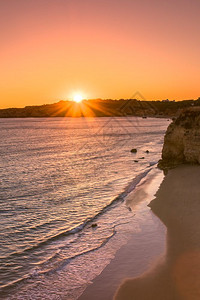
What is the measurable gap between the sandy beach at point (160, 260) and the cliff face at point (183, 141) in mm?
11934

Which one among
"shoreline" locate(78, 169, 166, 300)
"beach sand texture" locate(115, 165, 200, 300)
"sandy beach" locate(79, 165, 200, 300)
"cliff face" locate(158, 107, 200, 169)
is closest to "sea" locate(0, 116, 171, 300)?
"shoreline" locate(78, 169, 166, 300)

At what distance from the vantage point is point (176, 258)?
12.3 metres

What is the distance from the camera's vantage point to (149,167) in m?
36.9

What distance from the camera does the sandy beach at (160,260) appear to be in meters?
10.1

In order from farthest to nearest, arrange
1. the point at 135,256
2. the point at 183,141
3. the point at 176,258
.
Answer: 1. the point at 183,141
2. the point at 135,256
3. the point at 176,258

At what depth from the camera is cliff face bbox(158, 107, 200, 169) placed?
31.4m

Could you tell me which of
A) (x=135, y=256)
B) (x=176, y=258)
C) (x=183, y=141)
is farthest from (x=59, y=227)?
(x=183, y=141)

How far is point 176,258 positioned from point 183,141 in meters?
22.2

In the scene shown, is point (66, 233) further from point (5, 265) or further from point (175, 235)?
point (175, 235)

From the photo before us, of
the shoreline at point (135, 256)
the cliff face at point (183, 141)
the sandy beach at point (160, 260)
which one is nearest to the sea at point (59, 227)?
the shoreline at point (135, 256)

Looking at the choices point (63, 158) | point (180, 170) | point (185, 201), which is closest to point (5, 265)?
point (185, 201)

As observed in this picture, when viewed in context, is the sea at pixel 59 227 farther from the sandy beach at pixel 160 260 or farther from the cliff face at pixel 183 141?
the cliff face at pixel 183 141

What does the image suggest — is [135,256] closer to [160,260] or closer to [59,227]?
[160,260]

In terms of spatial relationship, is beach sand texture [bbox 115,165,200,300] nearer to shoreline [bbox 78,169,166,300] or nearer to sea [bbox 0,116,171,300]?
shoreline [bbox 78,169,166,300]
